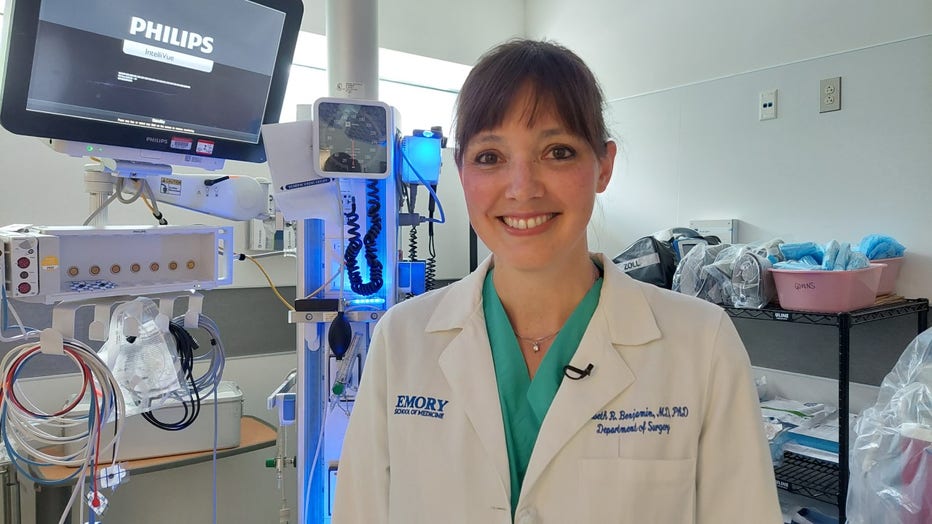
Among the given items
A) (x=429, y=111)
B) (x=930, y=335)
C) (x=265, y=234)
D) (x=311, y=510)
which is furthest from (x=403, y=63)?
(x=930, y=335)

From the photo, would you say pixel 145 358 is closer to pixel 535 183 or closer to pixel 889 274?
pixel 535 183

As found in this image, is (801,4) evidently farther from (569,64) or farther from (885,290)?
(569,64)

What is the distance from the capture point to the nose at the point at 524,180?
2.75ft

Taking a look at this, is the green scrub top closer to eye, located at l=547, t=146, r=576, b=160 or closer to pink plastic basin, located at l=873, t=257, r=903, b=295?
eye, located at l=547, t=146, r=576, b=160

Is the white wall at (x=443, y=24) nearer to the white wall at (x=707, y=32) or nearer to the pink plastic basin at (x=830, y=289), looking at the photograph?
the white wall at (x=707, y=32)

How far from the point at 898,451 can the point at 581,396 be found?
1.19 meters

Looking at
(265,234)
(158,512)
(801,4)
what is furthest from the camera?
(265,234)

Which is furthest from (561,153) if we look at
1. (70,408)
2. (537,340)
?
(70,408)

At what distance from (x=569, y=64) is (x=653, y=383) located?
487 mm

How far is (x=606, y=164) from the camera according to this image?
36.3 inches

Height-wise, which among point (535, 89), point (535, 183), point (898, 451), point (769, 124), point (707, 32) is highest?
point (707, 32)

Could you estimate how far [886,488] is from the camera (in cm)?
151

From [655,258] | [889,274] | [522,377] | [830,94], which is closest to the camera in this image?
[522,377]

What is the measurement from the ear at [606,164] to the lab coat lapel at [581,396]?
229 mm
